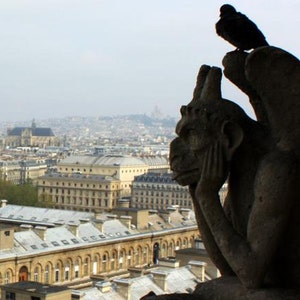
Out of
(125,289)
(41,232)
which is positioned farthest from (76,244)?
(125,289)

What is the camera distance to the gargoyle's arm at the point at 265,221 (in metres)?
4.62

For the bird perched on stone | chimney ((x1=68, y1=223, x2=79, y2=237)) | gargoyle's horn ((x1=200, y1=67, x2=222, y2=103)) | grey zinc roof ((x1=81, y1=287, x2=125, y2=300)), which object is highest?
the bird perched on stone

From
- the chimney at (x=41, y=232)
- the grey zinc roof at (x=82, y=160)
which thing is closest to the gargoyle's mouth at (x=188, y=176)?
the chimney at (x=41, y=232)

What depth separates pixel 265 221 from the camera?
4648 millimetres

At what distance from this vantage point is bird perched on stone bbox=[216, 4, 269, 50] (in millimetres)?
5145

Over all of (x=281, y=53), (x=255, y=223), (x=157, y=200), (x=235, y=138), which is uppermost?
(x=281, y=53)

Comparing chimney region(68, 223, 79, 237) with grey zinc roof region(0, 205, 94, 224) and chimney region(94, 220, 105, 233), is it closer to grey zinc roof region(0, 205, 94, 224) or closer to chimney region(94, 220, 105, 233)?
chimney region(94, 220, 105, 233)

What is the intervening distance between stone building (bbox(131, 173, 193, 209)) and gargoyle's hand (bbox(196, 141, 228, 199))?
285 ft

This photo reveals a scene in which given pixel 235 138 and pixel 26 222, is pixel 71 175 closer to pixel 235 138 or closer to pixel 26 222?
pixel 26 222

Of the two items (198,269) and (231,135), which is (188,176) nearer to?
(231,135)

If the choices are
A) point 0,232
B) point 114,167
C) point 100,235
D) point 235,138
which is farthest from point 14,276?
point 114,167

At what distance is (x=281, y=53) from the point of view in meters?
4.79

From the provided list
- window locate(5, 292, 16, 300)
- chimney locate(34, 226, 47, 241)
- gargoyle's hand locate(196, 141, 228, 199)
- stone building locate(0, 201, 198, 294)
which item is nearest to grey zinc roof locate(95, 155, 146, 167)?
stone building locate(0, 201, 198, 294)

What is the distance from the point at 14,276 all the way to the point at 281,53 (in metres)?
36.9
